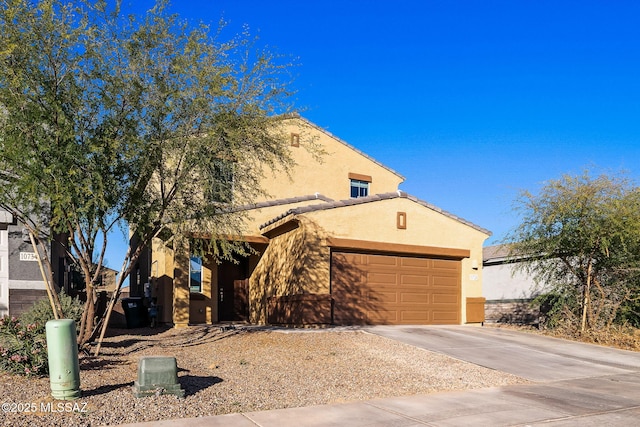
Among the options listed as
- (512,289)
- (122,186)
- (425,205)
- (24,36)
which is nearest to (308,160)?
(425,205)

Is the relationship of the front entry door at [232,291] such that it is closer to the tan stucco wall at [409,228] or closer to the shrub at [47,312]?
the tan stucco wall at [409,228]

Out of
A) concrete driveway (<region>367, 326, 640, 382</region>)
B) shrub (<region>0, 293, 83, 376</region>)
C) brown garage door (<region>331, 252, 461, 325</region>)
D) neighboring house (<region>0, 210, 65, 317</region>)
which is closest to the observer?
shrub (<region>0, 293, 83, 376</region>)

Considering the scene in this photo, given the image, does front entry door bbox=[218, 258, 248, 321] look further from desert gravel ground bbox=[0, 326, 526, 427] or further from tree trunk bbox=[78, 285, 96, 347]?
tree trunk bbox=[78, 285, 96, 347]

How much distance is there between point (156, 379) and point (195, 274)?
467 inches

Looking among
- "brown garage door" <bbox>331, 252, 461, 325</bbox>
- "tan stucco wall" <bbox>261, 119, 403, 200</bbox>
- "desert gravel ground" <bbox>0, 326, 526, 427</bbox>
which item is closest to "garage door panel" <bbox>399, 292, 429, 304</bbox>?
"brown garage door" <bbox>331, 252, 461, 325</bbox>

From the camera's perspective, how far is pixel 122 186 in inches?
466

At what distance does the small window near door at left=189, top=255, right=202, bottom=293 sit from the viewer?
19.8 meters

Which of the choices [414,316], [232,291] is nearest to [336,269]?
A: [414,316]

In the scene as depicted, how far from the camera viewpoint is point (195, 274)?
19938 millimetres

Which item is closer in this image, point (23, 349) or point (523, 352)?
point (23, 349)

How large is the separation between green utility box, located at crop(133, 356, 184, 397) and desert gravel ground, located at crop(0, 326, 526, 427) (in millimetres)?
117

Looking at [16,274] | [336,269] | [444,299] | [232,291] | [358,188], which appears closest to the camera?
[16,274]

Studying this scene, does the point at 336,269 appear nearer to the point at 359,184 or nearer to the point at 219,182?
the point at 219,182

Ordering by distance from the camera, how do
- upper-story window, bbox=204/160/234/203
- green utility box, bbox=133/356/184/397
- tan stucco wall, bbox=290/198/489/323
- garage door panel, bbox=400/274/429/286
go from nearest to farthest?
1. green utility box, bbox=133/356/184/397
2. upper-story window, bbox=204/160/234/203
3. tan stucco wall, bbox=290/198/489/323
4. garage door panel, bbox=400/274/429/286
